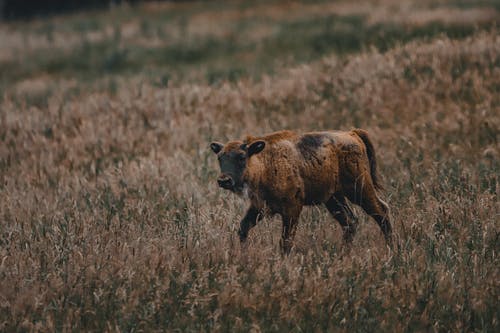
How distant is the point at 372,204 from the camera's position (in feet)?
21.0

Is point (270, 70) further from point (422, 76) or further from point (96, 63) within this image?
point (96, 63)

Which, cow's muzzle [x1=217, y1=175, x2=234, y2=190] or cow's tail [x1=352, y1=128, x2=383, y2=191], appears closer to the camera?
cow's muzzle [x1=217, y1=175, x2=234, y2=190]

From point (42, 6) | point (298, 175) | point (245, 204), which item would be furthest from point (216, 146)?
point (42, 6)

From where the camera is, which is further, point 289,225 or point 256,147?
point 289,225

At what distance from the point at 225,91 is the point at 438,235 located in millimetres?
7635

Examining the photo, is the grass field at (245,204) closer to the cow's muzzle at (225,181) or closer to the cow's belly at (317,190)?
the cow's belly at (317,190)

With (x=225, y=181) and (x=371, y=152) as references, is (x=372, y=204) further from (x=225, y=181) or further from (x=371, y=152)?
(x=225, y=181)

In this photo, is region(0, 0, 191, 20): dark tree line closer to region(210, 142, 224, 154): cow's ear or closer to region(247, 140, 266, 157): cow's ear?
region(210, 142, 224, 154): cow's ear

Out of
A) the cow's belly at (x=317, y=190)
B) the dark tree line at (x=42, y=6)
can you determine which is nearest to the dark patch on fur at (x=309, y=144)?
the cow's belly at (x=317, y=190)

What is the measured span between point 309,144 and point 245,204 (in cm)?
135

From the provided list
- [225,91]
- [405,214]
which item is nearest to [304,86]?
[225,91]

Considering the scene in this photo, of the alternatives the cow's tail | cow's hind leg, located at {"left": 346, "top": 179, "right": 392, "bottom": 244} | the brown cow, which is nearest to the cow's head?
the brown cow

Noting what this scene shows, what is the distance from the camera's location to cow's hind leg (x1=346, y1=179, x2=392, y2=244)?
248 inches

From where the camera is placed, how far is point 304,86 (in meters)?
12.9
